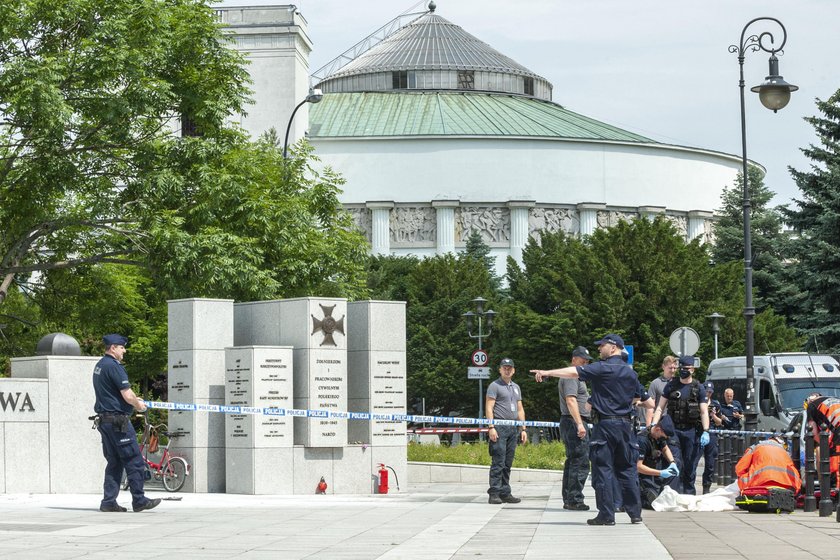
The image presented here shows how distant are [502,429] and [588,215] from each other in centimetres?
8138

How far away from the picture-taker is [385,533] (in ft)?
42.3

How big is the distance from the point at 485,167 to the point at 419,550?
3475 inches

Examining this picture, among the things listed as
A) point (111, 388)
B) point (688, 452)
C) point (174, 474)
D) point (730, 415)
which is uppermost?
point (111, 388)

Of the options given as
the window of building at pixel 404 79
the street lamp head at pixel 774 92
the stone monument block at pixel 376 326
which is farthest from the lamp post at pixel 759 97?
the window of building at pixel 404 79

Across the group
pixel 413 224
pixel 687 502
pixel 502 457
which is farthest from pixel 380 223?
pixel 687 502

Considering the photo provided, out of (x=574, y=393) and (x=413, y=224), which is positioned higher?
(x=413, y=224)

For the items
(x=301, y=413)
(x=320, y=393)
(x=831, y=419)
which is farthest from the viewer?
(x=320, y=393)

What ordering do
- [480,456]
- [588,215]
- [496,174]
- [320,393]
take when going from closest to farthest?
[320,393]
[480,456]
[588,215]
[496,174]

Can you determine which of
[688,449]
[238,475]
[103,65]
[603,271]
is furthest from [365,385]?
[603,271]

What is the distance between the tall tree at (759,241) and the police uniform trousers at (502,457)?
118 feet

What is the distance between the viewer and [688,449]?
18000mm

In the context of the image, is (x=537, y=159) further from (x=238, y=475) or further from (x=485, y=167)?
(x=238, y=475)

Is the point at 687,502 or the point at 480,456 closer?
the point at 687,502

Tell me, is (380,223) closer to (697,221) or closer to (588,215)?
(588,215)
